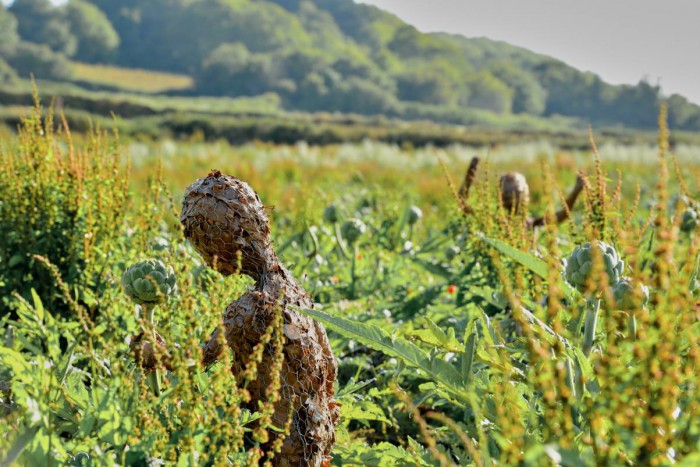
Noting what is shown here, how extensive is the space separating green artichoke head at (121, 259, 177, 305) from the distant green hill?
167 feet

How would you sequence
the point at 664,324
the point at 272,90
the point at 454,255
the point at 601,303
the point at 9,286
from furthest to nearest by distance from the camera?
the point at 272,90 < the point at 454,255 < the point at 9,286 < the point at 601,303 < the point at 664,324

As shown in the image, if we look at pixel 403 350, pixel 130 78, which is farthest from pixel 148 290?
pixel 130 78

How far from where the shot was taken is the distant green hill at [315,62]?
59.9m

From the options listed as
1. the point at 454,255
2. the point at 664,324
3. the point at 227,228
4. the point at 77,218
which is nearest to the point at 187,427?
the point at 227,228

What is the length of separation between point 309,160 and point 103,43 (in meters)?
67.1

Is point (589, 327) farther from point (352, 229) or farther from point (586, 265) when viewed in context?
point (352, 229)

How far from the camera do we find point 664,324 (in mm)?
984

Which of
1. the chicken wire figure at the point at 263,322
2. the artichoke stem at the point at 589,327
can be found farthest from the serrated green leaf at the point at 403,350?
the artichoke stem at the point at 589,327

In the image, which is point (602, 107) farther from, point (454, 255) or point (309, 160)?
point (454, 255)

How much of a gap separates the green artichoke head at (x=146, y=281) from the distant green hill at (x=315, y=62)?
5091 centimetres

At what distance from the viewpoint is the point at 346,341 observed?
259 centimetres

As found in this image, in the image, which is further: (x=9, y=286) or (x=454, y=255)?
(x=454, y=255)

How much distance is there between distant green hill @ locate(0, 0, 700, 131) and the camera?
196ft

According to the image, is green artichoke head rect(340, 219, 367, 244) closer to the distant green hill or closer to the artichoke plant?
the artichoke plant
